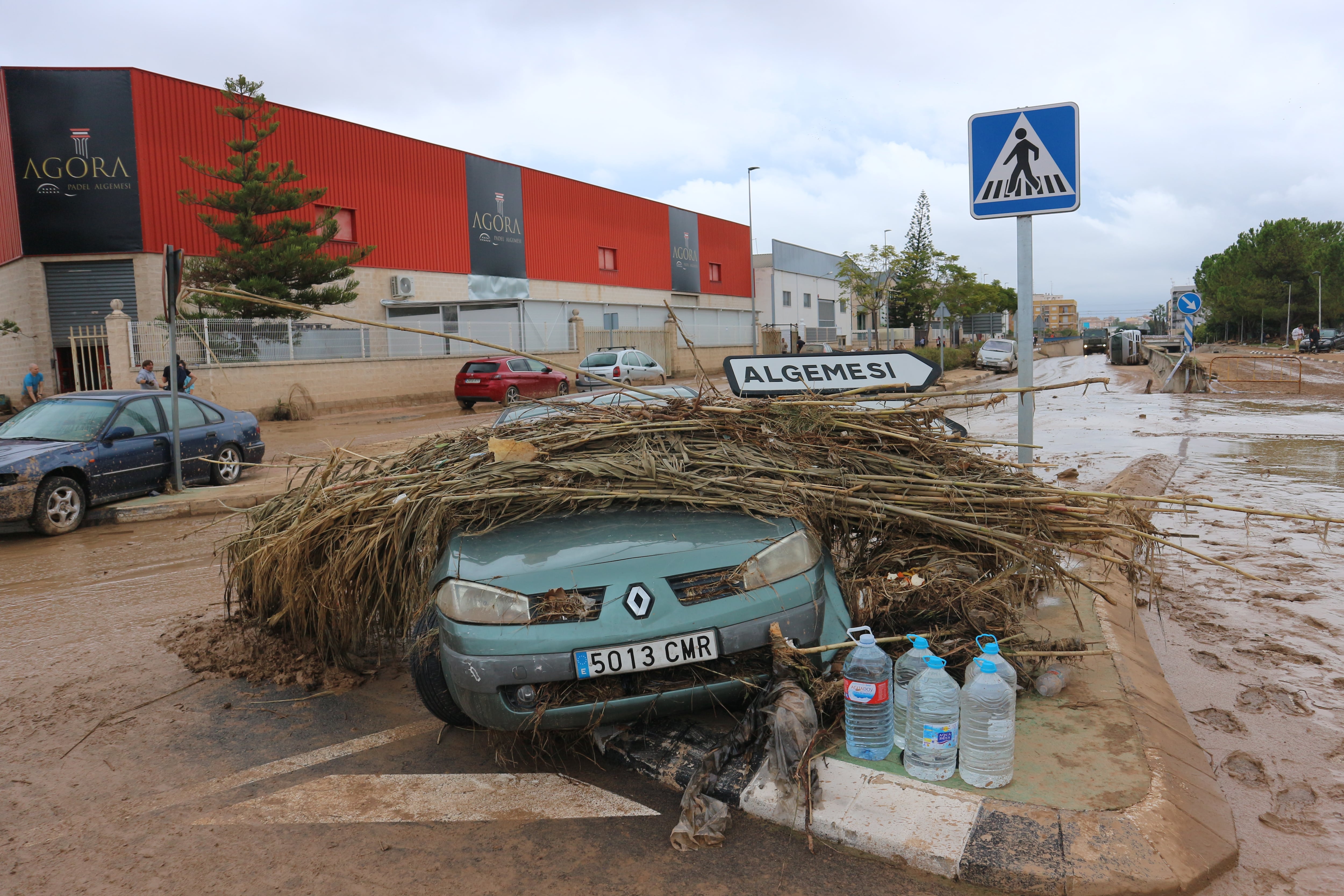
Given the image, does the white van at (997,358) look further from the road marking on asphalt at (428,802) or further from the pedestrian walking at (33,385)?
the road marking on asphalt at (428,802)

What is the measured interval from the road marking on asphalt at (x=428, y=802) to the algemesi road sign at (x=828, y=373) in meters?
2.44

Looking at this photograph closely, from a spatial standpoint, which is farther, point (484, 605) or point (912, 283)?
point (912, 283)

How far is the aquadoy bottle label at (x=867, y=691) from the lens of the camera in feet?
10.5

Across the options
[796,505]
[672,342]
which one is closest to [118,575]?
[796,505]

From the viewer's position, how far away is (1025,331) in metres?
5.24

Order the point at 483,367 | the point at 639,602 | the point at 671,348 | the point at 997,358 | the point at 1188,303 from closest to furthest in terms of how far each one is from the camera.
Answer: the point at 639,602 → the point at 1188,303 → the point at 483,367 → the point at 671,348 → the point at 997,358

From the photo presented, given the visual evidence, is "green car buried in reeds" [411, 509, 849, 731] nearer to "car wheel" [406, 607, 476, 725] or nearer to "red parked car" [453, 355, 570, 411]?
"car wheel" [406, 607, 476, 725]

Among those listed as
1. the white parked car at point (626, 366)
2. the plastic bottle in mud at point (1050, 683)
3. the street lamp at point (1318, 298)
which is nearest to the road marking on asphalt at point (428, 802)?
the plastic bottle in mud at point (1050, 683)

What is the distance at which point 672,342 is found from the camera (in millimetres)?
41219

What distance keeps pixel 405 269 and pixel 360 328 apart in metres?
7.69

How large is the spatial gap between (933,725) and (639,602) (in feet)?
3.69

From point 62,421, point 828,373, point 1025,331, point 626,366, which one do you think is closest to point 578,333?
point 626,366

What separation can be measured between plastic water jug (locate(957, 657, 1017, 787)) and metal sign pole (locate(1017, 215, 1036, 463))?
2268mm

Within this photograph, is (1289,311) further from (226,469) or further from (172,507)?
(172,507)
